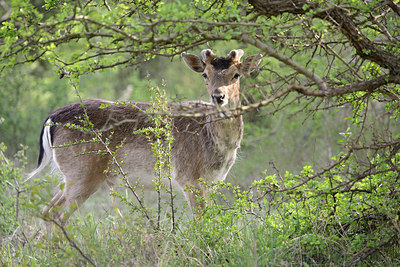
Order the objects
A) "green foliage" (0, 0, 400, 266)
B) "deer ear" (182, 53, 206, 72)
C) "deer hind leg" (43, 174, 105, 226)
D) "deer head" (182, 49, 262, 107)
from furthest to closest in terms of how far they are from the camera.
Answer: "deer hind leg" (43, 174, 105, 226) < "deer ear" (182, 53, 206, 72) < "deer head" (182, 49, 262, 107) < "green foliage" (0, 0, 400, 266)

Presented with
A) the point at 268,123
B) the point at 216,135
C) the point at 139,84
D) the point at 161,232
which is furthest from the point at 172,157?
the point at 139,84

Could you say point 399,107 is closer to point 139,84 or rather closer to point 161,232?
point 161,232

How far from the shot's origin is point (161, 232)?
4.91 m

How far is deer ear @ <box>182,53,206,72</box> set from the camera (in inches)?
266

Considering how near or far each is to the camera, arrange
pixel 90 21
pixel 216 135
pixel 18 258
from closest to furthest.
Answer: pixel 90 21
pixel 18 258
pixel 216 135

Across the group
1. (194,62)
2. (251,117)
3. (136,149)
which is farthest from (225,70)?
(136,149)

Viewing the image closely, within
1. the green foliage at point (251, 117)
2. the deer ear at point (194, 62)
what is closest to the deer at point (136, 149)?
the deer ear at point (194, 62)

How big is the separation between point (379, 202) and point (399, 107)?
85 cm

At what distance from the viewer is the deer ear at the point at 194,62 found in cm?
677

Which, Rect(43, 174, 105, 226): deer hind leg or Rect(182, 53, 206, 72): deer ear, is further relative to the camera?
Rect(43, 174, 105, 226): deer hind leg

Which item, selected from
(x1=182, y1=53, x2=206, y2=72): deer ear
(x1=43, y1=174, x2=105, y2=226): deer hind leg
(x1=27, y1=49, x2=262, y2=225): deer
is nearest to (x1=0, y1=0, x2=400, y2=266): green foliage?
(x1=43, y1=174, x2=105, y2=226): deer hind leg

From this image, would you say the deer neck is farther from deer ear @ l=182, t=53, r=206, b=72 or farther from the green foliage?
the green foliage

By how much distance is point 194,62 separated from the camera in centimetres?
691

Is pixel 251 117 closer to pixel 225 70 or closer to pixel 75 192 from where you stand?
pixel 225 70
